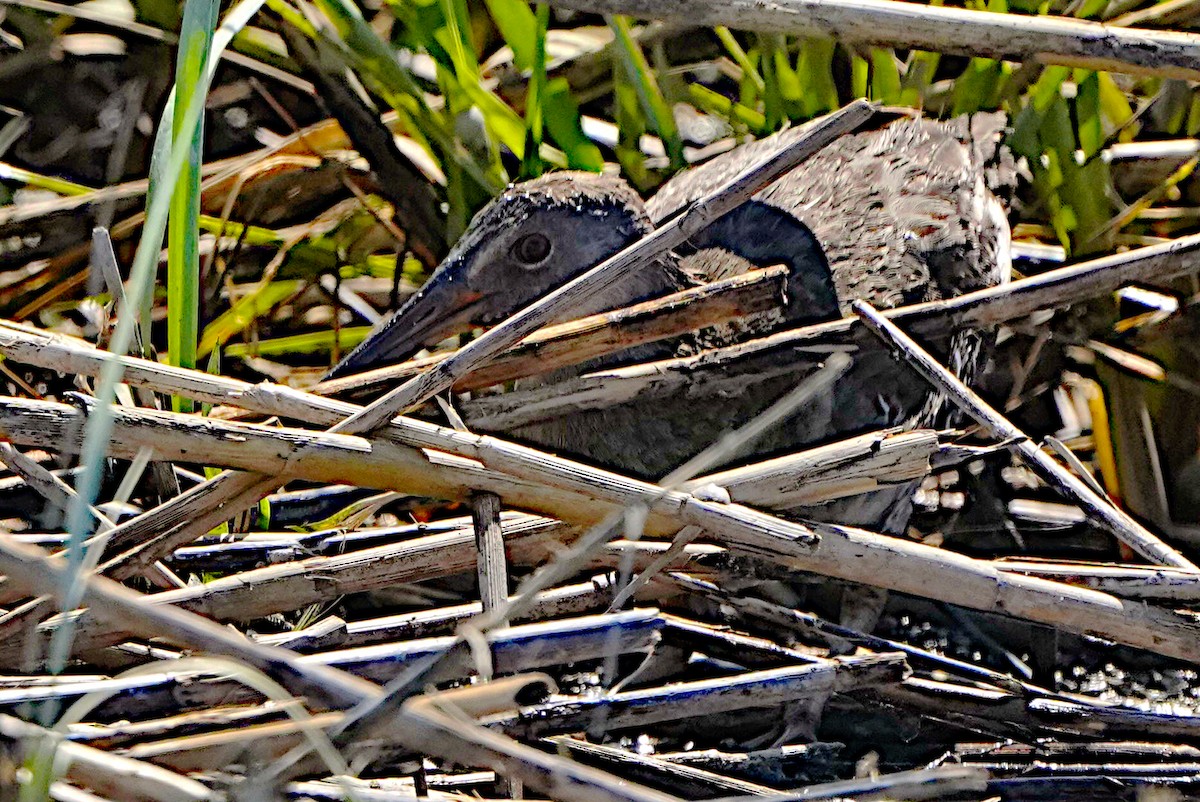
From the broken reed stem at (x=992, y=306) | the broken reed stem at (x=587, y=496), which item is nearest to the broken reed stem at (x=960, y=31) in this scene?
the broken reed stem at (x=992, y=306)

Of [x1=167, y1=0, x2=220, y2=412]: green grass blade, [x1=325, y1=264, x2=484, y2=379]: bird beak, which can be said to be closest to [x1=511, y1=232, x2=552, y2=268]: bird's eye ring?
[x1=325, y1=264, x2=484, y2=379]: bird beak

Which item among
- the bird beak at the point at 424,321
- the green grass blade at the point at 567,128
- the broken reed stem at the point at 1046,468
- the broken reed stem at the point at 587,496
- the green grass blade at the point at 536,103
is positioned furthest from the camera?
the green grass blade at the point at 567,128

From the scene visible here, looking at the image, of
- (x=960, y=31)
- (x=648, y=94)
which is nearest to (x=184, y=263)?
(x=648, y=94)

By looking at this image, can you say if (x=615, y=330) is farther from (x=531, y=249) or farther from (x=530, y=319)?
(x=531, y=249)

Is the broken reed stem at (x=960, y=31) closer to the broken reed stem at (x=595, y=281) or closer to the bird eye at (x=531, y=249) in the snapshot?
the broken reed stem at (x=595, y=281)

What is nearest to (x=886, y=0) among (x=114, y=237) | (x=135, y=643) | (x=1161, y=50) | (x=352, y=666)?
(x=1161, y=50)

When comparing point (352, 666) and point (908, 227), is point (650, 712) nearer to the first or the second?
point (352, 666)
